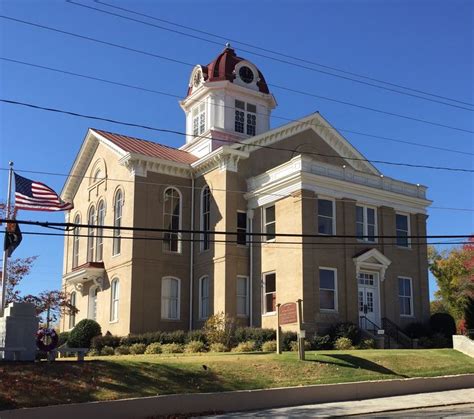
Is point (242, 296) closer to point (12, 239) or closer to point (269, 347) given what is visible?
point (269, 347)

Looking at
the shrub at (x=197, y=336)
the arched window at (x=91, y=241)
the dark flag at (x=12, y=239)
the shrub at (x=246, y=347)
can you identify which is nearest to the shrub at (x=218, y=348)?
the shrub at (x=246, y=347)

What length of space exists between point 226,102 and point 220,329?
16.9 meters

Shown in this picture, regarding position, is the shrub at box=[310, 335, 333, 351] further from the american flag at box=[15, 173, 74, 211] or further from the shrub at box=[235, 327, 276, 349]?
the american flag at box=[15, 173, 74, 211]

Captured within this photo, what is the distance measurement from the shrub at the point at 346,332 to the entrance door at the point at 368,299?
2816mm

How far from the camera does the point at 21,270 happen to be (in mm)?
35781

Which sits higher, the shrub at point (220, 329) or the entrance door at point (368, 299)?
the entrance door at point (368, 299)

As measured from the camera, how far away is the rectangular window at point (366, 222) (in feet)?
110

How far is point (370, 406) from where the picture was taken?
57.7 feet

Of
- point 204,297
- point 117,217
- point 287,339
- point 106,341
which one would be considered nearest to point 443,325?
point 287,339

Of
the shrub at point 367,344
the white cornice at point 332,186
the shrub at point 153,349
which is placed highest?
the white cornice at point 332,186

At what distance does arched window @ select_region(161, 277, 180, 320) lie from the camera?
34719mm

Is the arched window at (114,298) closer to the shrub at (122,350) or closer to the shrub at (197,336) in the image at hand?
the shrub at (122,350)

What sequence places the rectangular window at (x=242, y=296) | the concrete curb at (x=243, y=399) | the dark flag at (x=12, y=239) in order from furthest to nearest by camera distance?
the rectangular window at (x=242, y=296) → the dark flag at (x=12, y=239) → the concrete curb at (x=243, y=399)

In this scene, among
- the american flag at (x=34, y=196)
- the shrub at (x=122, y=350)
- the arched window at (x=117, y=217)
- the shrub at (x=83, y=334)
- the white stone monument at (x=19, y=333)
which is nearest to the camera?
the white stone monument at (x=19, y=333)
